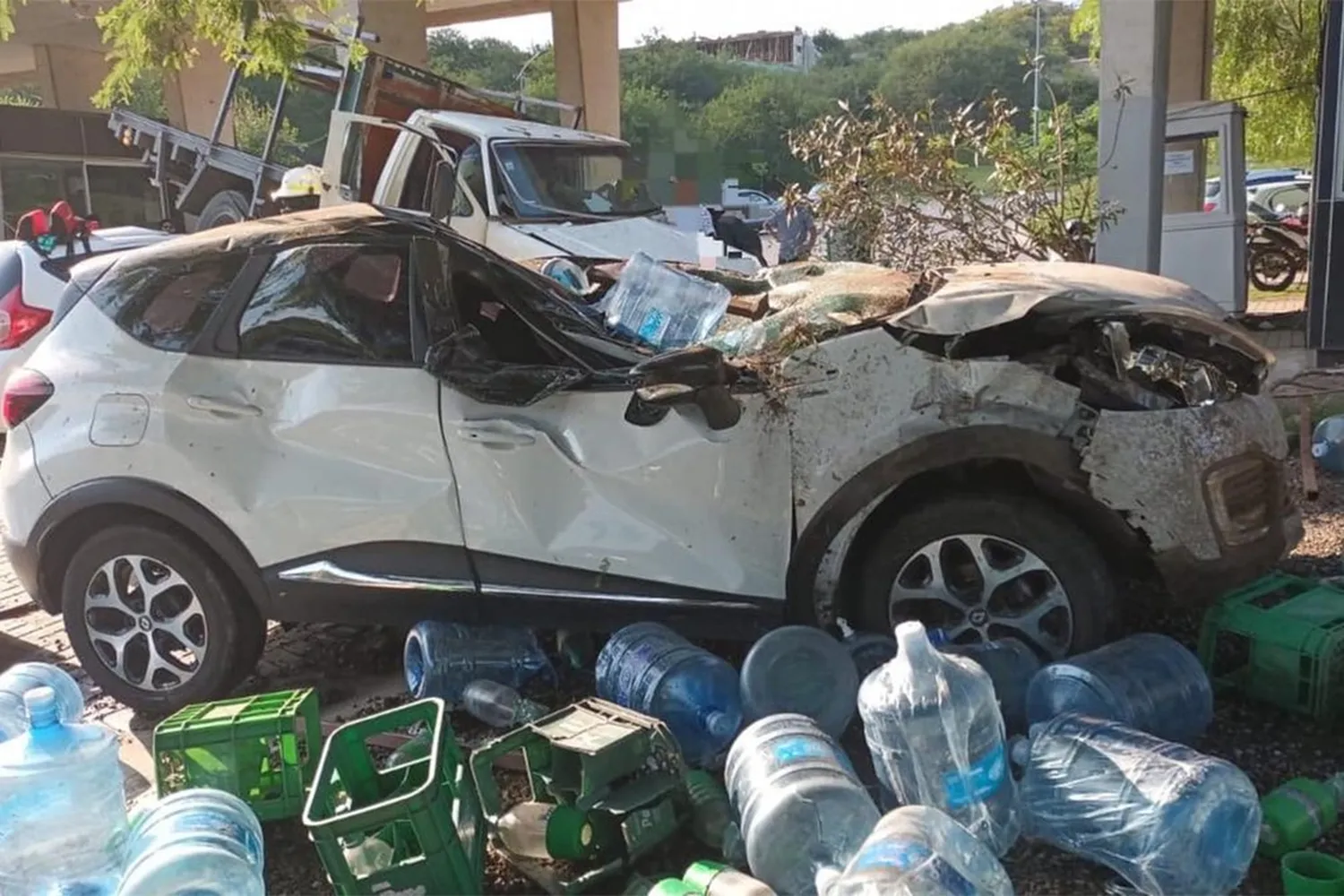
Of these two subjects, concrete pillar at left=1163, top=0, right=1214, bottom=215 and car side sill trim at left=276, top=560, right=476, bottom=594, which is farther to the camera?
concrete pillar at left=1163, top=0, right=1214, bottom=215

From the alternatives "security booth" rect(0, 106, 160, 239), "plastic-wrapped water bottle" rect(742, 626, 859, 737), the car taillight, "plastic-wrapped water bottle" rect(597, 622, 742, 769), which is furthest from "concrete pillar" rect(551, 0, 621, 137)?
"plastic-wrapped water bottle" rect(742, 626, 859, 737)

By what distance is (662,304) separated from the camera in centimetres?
508

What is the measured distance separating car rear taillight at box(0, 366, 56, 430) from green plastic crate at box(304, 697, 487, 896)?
84.4 inches

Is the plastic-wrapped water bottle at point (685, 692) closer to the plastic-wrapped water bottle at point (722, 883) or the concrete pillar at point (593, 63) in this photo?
the plastic-wrapped water bottle at point (722, 883)

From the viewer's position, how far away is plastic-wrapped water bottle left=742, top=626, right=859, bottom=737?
3.63 meters

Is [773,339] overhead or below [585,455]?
overhead

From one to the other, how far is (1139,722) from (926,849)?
54.5 inches

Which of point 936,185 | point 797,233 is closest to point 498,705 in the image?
point 936,185

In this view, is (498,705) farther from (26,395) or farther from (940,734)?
(26,395)

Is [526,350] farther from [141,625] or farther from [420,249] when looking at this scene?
[141,625]

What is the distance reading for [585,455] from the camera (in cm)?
402

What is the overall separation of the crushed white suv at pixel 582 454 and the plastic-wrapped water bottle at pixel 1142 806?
2.02ft

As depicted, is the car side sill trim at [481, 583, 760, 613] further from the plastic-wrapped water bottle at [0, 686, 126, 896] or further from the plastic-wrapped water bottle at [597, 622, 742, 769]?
the plastic-wrapped water bottle at [0, 686, 126, 896]

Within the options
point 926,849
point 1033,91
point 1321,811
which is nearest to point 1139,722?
point 1321,811
